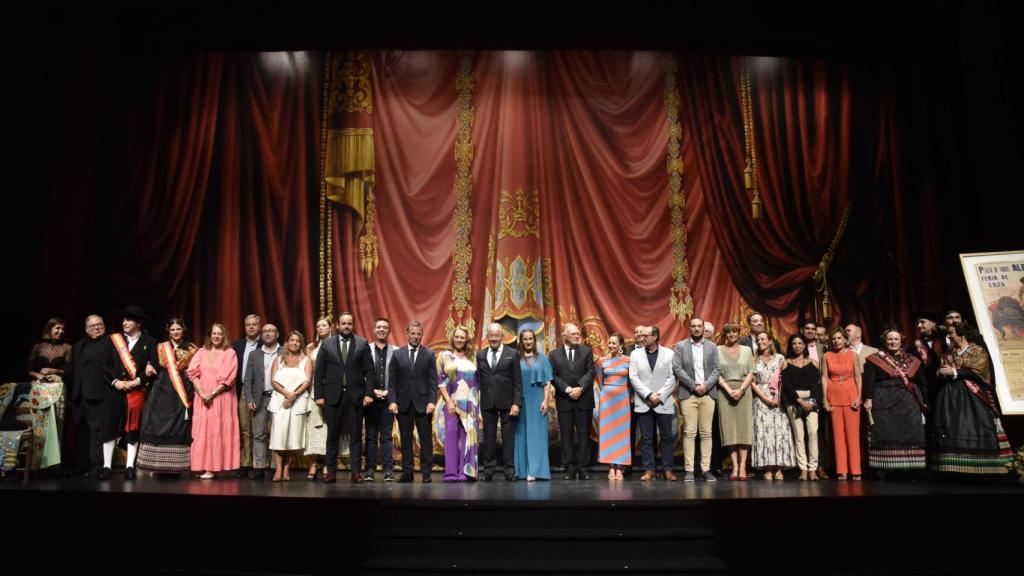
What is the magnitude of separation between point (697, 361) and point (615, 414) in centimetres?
88

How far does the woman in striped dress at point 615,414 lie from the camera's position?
714 centimetres

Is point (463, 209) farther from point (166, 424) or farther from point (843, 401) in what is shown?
point (843, 401)

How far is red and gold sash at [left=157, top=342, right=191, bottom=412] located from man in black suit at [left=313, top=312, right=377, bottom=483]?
118 cm

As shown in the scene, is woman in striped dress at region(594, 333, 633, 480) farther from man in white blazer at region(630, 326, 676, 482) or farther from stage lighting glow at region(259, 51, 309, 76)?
stage lighting glow at region(259, 51, 309, 76)

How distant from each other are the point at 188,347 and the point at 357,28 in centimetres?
395

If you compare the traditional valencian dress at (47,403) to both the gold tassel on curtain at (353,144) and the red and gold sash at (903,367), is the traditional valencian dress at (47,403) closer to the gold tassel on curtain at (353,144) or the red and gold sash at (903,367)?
the gold tassel on curtain at (353,144)

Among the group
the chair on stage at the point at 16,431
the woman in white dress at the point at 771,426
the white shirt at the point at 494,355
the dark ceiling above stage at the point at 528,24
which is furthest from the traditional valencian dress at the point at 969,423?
the chair on stage at the point at 16,431

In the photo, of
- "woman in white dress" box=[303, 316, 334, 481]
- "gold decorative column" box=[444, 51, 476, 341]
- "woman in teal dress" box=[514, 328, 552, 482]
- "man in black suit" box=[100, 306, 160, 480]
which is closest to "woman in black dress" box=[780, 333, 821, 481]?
"woman in teal dress" box=[514, 328, 552, 482]

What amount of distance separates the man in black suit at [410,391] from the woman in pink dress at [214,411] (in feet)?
4.75

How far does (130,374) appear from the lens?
22.7 ft

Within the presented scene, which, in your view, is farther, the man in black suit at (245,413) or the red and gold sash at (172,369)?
the man in black suit at (245,413)

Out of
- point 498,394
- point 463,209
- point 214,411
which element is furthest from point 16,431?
point 463,209

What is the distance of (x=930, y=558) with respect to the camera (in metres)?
5.06

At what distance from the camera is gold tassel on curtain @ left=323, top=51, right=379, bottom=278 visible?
8992mm
